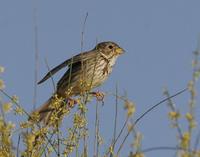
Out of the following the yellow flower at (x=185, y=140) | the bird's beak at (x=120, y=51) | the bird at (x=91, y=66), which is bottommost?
the yellow flower at (x=185, y=140)

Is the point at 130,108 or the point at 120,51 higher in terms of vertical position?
the point at 120,51

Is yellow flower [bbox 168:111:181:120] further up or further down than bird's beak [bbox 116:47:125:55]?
further down

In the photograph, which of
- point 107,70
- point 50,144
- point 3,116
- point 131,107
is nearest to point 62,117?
point 50,144

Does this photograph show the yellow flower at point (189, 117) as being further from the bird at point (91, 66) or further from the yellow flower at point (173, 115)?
the bird at point (91, 66)

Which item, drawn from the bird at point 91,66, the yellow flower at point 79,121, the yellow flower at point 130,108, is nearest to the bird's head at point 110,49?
the bird at point 91,66

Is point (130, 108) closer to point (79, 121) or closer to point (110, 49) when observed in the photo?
point (79, 121)

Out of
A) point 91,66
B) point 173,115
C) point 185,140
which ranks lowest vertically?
point 185,140

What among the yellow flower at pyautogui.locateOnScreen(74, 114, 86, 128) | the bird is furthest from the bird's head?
the yellow flower at pyautogui.locateOnScreen(74, 114, 86, 128)

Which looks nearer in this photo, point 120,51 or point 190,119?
point 190,119

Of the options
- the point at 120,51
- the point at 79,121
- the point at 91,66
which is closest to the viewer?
the point at 79,121

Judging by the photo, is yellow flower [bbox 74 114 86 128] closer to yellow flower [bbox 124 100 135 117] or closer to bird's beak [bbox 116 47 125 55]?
yellow flower [bbox 124 100 135 117]

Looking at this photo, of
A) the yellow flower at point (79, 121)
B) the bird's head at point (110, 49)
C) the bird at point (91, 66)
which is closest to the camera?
the yellow flower at point (79, 121)

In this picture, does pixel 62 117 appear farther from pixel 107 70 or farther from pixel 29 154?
pixel 107 70

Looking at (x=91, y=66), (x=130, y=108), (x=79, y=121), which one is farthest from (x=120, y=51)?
(x=130, y=108)
